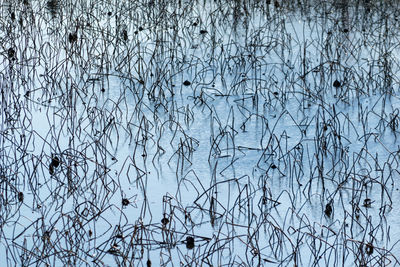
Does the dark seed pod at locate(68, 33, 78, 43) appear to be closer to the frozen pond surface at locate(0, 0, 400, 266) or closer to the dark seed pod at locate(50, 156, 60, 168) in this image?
the frozen pond surface at locate(0, 0, 400, 266)

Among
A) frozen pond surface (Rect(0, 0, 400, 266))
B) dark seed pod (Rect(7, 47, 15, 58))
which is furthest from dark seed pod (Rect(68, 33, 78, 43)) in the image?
dark seed pod (Rect(7, 47, 15, 58))

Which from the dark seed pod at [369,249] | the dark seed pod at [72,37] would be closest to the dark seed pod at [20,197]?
the dark seed pod at [369,249]

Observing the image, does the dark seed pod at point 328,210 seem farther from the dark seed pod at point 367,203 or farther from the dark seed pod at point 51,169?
the dark seed pod at point 51,169

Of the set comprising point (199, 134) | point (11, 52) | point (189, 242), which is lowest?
point (189, 242)

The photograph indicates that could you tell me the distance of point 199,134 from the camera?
499 centimetres

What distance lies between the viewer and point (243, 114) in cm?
532

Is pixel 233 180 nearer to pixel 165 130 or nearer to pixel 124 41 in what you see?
pixel 165 130

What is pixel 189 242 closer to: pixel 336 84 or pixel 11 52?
pixel 336 84

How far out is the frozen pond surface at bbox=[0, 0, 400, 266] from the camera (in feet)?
11.8

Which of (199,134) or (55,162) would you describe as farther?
(199,134)

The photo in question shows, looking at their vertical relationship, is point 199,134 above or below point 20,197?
above

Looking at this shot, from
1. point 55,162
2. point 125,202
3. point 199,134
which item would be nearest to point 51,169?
point 55,162

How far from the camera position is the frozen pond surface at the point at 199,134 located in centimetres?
360

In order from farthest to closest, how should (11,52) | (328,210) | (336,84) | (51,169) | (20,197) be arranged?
(11,52) → (336,84) → (51,169) → (20,197) → (328,210)
